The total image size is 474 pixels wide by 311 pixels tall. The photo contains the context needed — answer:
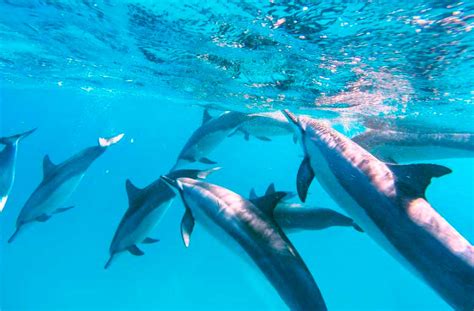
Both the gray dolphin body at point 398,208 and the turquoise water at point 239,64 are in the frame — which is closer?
the gray dolphin body at point 398,208

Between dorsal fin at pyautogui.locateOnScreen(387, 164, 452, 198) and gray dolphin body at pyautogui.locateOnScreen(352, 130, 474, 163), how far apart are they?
13.9 ft

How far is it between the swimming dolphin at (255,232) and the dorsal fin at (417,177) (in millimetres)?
1174

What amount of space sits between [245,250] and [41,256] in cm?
4699

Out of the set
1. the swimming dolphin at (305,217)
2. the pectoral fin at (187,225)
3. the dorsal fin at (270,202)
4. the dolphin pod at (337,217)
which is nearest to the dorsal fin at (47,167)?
the dolphin pod at (337,217)

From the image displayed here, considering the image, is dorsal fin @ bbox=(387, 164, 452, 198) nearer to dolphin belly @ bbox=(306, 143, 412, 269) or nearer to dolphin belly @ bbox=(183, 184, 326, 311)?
dolphin belly @ bbox=(306, 143, 412, 269)

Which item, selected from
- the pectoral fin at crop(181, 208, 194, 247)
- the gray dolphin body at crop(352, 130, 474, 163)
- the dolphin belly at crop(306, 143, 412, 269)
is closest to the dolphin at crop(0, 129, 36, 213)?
the pectoral fin at crop(181, 208, 194, 247)

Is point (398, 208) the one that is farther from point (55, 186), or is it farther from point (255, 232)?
point (55, 186)

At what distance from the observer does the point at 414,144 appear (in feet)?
25.7

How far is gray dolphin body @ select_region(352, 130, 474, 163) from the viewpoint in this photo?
7457mm


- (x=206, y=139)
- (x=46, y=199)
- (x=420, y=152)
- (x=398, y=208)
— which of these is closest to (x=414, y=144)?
(x=420, y=152)

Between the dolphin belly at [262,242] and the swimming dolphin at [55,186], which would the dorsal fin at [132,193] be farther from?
the dolphin belly at [262,242]

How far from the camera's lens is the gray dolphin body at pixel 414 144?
746cm

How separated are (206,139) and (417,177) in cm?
626

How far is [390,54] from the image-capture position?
35.3ft
